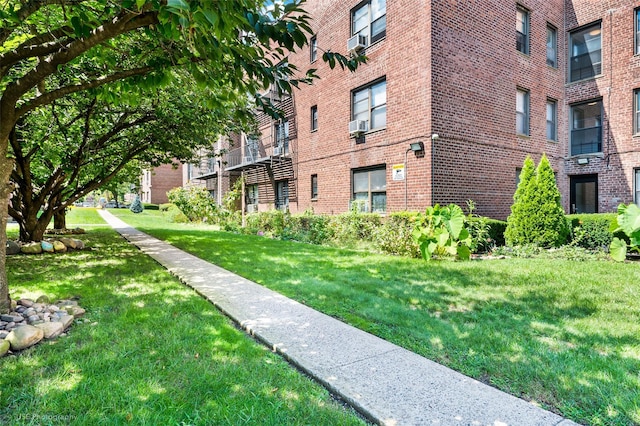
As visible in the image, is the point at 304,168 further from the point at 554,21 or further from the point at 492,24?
the point at 554,21

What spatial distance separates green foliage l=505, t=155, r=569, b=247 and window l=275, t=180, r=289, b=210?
975cm

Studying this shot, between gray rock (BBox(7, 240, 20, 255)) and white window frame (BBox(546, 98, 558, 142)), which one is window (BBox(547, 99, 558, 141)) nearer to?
white window frame (BBox(546, 98, 558, 142))

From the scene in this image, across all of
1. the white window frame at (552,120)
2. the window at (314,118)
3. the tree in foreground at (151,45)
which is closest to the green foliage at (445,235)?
the tree in foreground at (151,45)

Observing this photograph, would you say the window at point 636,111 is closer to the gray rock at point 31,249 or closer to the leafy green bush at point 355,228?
the leafy green bush at point 355,228

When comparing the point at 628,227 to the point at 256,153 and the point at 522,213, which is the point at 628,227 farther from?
the point at 256,153

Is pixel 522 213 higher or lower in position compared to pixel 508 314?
higher

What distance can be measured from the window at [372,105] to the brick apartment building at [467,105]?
0.15 ft

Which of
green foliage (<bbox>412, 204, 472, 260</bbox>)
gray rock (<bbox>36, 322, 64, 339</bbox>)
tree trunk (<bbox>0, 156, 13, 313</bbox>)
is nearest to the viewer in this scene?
gray rock (<bbox>36, 322, 64, 339</bbox>)

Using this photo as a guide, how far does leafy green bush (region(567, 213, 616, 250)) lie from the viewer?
29.4 feet

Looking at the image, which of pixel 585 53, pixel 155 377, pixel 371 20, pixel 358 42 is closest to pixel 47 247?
pixel 155 377

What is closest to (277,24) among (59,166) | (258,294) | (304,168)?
(258,294)

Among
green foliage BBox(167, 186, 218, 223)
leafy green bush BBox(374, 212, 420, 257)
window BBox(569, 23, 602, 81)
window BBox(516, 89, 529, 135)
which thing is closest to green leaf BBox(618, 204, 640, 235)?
leafy green bush BBox(374, 212, 420, 257)

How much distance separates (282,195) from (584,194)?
1224cm

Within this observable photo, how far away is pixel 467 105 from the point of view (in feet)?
34.7
